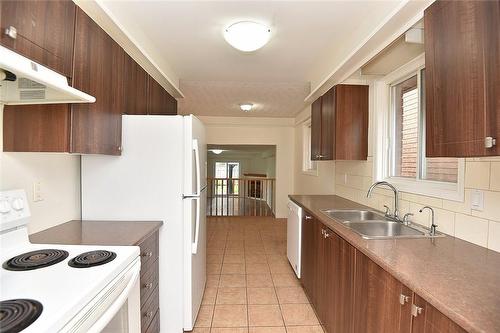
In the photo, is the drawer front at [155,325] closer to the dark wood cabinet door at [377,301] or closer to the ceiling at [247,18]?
the dark wood cabinet door at [377,301]

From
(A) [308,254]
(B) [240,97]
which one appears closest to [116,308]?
(A) [308,254]

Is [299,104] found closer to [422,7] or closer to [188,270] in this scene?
[422,7]

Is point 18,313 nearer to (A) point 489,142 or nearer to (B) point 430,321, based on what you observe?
(B) point 430,321

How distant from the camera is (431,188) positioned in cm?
188

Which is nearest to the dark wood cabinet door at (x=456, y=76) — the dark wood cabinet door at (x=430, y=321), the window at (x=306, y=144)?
the dark wood cabinet door at (x=430, y=321)

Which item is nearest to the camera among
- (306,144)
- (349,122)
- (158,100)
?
(349,122)

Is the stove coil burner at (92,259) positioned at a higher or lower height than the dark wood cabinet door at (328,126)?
lower

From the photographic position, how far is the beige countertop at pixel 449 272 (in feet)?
2.75

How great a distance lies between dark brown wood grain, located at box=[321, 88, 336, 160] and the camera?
9.18 feet

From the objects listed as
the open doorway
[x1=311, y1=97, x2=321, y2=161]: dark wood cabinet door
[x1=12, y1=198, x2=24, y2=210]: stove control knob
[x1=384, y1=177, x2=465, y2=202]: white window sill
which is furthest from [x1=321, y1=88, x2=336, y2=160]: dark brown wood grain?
the open doorway

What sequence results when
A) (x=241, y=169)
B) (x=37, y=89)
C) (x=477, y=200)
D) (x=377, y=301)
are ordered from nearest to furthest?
(x=37, y=89)
(x=377, y=301)
(x=477, y=200)
(x=241, y=169)

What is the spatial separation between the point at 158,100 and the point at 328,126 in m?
1.91

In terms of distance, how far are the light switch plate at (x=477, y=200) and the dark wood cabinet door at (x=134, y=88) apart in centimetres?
240

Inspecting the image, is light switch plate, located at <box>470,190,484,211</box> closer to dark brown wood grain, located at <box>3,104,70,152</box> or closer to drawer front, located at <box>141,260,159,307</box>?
drawer front, located at <box>141,260,159,307</box>
